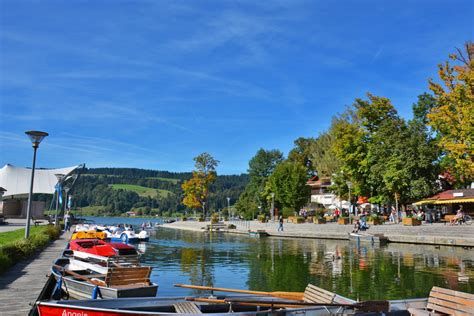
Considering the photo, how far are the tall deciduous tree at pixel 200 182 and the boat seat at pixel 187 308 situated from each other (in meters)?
77.2

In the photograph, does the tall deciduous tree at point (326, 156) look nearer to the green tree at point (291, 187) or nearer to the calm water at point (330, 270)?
the green tree at point (291, 187)

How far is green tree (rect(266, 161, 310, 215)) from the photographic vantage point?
6431 cm

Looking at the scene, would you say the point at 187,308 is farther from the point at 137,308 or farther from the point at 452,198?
the point at 452,198

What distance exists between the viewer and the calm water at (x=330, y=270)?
55.6 ft

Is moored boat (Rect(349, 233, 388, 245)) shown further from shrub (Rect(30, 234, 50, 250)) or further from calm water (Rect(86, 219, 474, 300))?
shrub (Rect(30, 234, 50, 250))

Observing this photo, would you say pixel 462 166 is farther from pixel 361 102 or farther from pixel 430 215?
pixel 361 102

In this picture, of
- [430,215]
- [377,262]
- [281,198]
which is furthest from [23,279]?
[281,198]

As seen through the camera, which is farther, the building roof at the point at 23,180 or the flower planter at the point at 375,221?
the building roof at the point at 23,180

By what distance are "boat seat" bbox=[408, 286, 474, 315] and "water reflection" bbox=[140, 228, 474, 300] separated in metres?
6.38

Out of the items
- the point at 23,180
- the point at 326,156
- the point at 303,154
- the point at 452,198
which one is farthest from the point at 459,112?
the point at 23,180

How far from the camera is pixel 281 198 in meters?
67.4

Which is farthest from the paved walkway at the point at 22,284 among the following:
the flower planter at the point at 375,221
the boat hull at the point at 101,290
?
the flower planter at the point at 375,221

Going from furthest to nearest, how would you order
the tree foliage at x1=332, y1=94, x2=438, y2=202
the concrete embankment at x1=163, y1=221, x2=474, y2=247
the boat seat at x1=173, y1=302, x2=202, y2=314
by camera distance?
the tree foliage at x1=332, y1=94, x2=438, y2=202 < the concrete embankment at x1=163, y1=221, x2=474, y2=247 < the boat seat at x1=173, y1=302, x2=202, y2=314

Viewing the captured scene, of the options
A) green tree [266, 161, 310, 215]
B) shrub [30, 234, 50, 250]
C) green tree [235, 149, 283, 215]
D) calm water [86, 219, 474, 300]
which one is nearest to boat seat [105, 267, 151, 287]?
calm water [86, 219, 474, 300]
